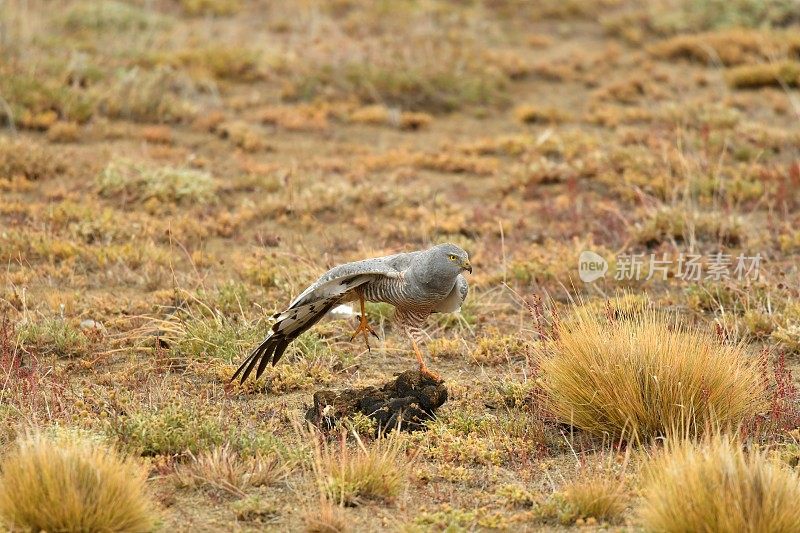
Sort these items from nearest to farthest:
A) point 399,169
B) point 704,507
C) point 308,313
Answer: point 704,507 < point 308,313 < point 399,169

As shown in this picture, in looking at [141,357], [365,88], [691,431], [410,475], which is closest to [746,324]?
[691,431]

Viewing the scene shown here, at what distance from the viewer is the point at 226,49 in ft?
53.4

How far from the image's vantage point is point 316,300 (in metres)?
6.40

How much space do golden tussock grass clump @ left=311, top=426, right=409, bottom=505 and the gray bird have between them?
3.29 ft

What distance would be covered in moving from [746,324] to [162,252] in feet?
17.4

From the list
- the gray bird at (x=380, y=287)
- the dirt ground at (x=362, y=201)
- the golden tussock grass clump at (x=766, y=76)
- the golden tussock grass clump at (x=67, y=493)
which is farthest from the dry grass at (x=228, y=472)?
the golden tussock grass clump at (x=766, y=76)

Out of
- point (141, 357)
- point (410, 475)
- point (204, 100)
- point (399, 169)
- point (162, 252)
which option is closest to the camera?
point (410, 475)

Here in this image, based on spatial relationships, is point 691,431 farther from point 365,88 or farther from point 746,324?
point 365,88

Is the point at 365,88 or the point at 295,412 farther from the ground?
the point at 365,88

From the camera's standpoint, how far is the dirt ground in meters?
6.29

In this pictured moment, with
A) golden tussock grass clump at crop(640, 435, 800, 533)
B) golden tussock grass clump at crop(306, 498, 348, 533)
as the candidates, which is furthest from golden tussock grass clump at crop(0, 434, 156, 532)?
golden tussock grass clump at crop(640, 435, 800, 533)

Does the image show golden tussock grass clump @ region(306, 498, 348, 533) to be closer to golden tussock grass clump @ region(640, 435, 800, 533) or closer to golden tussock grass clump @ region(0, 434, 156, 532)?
golden tussock grass clump @ region(0, 434, 156, 532)

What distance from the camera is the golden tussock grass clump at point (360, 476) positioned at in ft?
18.0

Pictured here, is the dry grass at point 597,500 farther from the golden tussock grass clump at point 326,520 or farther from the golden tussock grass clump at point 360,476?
the golden tussock grass clump at point 326,520
